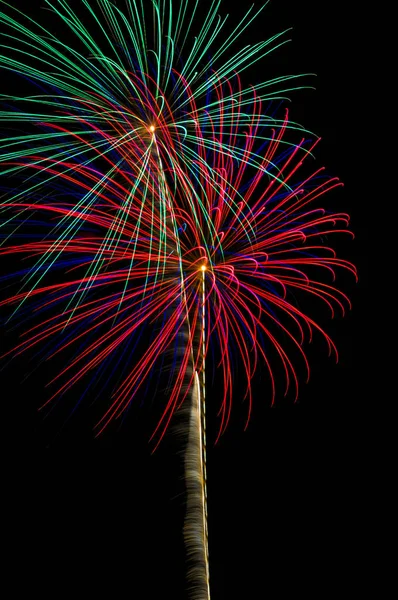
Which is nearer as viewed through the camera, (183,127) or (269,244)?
(183,127)

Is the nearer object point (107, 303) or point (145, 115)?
point (145, 115)

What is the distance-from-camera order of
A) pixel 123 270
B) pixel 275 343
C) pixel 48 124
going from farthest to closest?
pixel 275 343, pixel 123 270, pixel 48 124

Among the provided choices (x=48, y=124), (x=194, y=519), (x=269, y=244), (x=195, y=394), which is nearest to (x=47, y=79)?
(x=48, y=124)

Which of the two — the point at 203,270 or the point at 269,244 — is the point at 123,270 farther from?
the point at 269,244

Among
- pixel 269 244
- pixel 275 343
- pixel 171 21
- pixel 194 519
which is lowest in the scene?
pixel 194 519

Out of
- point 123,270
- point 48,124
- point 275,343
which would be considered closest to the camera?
point 48,124

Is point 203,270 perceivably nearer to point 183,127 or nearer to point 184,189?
point 184,189

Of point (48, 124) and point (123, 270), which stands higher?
point (48, 124)

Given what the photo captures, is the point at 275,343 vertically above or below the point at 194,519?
above

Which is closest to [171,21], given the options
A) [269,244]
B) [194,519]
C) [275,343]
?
[269,244]
